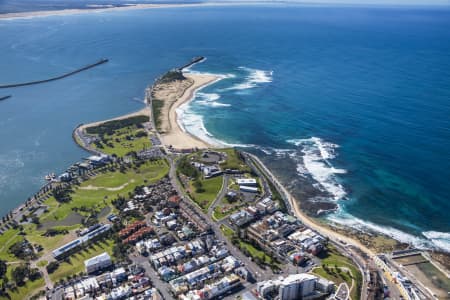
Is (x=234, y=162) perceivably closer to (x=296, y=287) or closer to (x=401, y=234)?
(x=401, y=234)

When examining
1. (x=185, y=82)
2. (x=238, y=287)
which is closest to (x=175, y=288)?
(x=238, y=287)

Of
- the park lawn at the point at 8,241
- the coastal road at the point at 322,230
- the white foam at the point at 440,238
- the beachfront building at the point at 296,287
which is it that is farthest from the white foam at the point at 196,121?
the beachfront building at the point at 296,287

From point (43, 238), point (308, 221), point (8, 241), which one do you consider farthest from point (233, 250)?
point (8, 241)

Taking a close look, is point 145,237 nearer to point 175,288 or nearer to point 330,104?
point 175,288

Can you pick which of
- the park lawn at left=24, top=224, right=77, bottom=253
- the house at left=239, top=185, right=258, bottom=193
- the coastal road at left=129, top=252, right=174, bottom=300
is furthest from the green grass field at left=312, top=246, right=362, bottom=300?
the park lawn at left=24, top=224, right=77, bottom=253

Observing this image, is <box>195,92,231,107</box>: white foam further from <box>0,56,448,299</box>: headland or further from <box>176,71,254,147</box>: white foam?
<box>0,56,448,299</box>: headland

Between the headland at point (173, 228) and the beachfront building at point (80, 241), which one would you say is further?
the beachfront building at point (80, 241)

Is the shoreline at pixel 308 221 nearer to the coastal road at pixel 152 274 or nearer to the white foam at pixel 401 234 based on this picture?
the white foam at pixel 401 234
